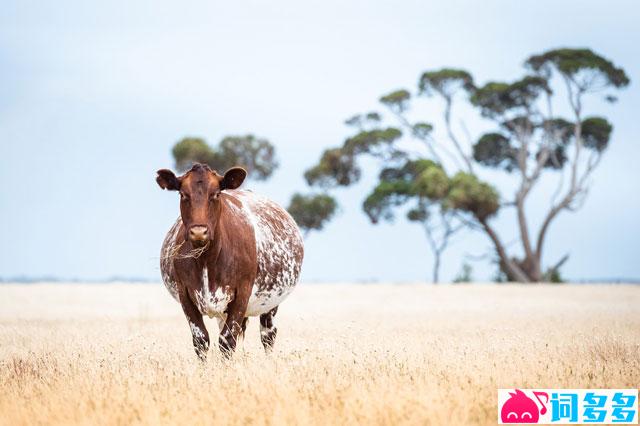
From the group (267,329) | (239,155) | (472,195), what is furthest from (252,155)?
(267,329)

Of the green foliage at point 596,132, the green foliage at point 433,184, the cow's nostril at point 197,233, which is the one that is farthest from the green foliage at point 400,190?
the cow's nostril at point 197,233

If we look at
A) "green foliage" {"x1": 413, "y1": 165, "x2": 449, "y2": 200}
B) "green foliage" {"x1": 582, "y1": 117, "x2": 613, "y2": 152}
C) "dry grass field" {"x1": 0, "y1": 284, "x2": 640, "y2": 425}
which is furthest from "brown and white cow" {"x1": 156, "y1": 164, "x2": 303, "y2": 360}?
"green foliage" {"x1": 582, "y1": 117, "x2": 613, "y2": 152}

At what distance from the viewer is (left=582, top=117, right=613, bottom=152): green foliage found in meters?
53.1

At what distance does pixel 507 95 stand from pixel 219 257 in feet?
152

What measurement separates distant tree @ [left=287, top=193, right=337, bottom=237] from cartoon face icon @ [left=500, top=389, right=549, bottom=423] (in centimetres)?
5091

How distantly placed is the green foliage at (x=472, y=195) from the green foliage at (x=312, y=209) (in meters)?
11.0

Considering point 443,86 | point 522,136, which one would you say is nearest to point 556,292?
point 522,136

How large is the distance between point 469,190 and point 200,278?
1686 inches

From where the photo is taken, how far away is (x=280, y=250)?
39.4 ft

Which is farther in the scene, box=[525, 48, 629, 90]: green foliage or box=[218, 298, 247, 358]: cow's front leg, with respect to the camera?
box=[525, 48, 629, 90]: green foliage

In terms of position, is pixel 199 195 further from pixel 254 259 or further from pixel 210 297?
pixel 254 259

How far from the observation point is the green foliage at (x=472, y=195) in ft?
167

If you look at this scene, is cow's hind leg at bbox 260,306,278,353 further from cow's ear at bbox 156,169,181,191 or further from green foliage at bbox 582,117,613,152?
green foliage at bbox 582,117,613,152

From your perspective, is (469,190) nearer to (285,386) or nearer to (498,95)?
(498,95)
